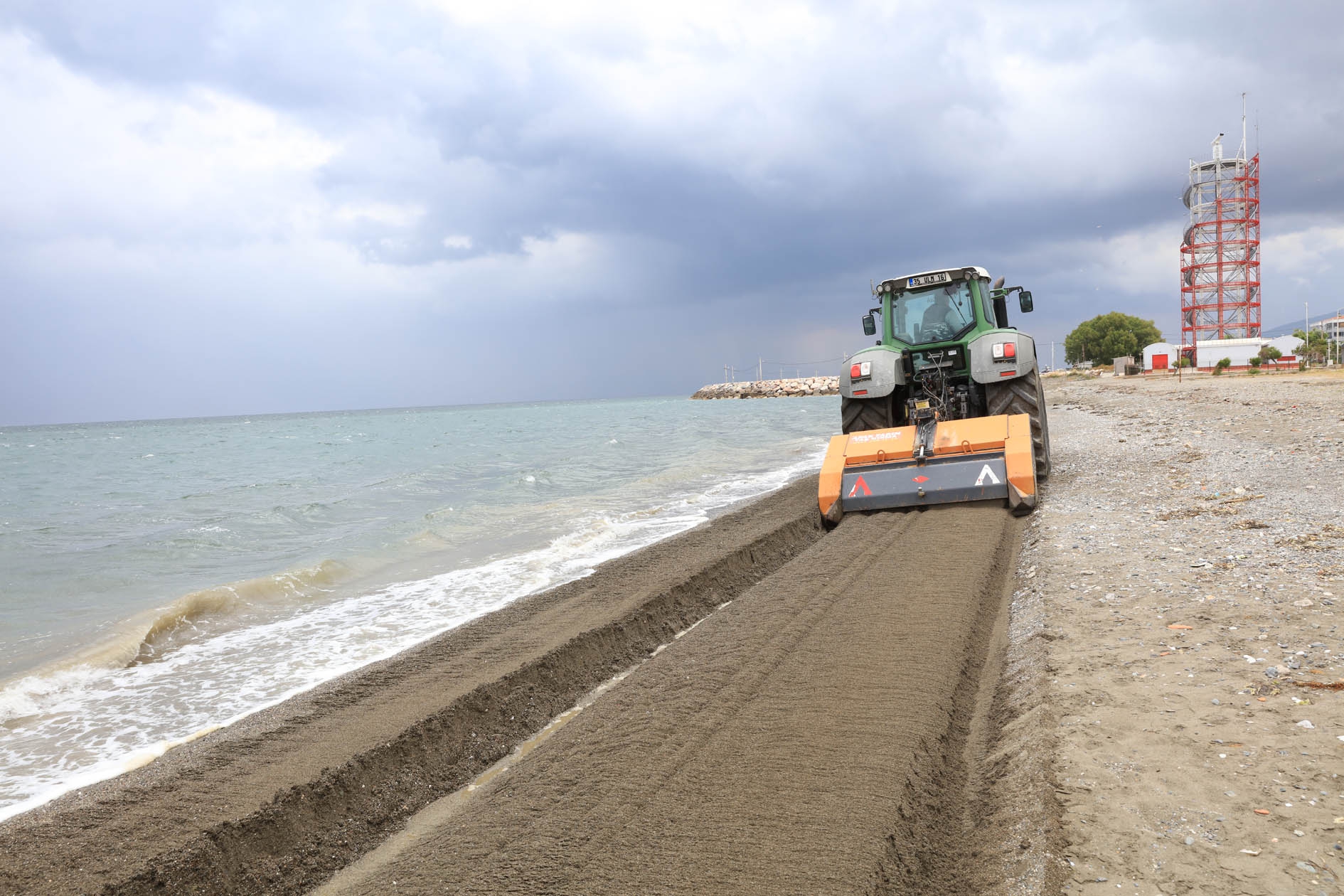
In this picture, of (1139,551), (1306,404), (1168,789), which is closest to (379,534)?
(1139,551)

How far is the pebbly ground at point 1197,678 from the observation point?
233cm

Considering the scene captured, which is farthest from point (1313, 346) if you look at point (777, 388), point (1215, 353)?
point (777, 388)

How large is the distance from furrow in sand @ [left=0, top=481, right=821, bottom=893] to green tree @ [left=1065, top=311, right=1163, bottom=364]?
8044cm

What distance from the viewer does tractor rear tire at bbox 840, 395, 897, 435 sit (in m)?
9.10

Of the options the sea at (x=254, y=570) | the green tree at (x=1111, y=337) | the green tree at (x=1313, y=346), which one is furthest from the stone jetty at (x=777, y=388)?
the sea at (x=254, y=570)

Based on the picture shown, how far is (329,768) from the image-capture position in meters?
3.38

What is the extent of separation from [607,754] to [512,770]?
16.6 inches

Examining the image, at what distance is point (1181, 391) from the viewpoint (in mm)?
28109

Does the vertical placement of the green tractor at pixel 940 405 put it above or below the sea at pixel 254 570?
above

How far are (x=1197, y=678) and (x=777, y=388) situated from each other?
362 feet

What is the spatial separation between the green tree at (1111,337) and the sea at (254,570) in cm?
6925

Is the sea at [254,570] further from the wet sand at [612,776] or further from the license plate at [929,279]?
the license plate at [929,279]

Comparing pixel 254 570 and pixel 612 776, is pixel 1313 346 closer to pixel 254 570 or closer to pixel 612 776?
pixel 254 570

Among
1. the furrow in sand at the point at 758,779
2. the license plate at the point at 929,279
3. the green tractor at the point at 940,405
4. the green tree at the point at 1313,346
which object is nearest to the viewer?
the furrow in sand at the point at 758,779
